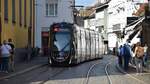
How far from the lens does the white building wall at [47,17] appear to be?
6825 cm

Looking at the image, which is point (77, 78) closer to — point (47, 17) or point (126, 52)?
point (126, 52)

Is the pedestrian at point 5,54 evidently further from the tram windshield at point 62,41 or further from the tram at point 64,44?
the tram windshield at point 62,41

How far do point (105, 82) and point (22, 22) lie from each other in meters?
24.3

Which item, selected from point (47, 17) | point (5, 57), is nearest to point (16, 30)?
point (5, 57)

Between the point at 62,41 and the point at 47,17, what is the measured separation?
92.8ft

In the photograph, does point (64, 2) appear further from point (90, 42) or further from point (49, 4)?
point (90, 42)

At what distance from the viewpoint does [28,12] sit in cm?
5253

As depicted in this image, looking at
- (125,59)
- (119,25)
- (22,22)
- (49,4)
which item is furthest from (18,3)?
(119,25)

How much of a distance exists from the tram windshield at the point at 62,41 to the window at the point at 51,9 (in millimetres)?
28211

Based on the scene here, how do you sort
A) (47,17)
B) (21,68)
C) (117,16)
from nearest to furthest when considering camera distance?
(21,68)
(47,17)
(117,16)

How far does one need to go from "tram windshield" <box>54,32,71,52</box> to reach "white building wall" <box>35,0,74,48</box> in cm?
2733

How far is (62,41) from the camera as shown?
4066cm

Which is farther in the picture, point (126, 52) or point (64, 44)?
point (64, 44)

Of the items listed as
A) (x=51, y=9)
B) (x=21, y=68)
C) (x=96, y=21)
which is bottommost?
(x=21, y=68)
